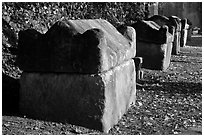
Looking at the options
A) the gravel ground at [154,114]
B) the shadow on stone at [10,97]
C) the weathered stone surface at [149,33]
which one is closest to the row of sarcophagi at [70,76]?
the gravel ground at [154,114]

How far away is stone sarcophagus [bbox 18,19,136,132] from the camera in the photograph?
193 inches

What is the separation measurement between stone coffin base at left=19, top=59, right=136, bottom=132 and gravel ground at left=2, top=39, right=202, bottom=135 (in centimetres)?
10

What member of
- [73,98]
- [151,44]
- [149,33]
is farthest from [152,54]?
[73,98]

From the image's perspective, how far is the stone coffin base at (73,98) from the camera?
4.96 m

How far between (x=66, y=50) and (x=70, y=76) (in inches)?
11.2

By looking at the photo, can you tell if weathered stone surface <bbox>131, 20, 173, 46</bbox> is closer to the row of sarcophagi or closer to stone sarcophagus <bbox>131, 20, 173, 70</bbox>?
stone sarcophagus <bbox>131, 20, 173, 70</bbox>

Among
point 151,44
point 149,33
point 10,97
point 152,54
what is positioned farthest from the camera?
point 152,54

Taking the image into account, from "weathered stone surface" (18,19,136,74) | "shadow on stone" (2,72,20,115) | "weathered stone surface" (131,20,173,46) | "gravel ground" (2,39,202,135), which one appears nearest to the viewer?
"weathered stone surface" (18,19,136,74)

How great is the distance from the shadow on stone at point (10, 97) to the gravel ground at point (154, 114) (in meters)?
0.02

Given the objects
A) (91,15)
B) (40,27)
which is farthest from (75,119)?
(91,15)

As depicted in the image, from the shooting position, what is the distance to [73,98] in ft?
16.6

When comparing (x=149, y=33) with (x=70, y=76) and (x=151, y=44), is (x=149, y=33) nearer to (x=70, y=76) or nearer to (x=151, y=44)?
(x=151, y=44)

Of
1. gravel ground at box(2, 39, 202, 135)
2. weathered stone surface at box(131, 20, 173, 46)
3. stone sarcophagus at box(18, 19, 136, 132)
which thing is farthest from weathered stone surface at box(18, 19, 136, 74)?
weathered stone surface at box(131, 20, 173, 46)

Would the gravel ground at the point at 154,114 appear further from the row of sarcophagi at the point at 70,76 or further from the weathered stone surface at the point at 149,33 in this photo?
the weathered stone surface at the point at 149,33
